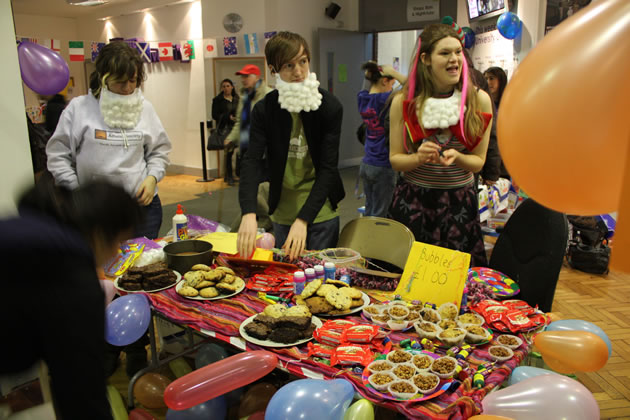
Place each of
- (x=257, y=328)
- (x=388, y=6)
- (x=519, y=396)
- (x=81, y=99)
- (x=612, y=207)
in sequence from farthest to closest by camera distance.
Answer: (x=388, y=6)
(x=81, y=99)
(x=257, y=328)
(x=519, y=396)
(x=612, y=207)

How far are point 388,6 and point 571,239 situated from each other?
567 cm

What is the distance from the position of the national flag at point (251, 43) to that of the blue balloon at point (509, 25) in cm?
383

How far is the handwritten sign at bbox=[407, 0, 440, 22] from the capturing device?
25.7ft

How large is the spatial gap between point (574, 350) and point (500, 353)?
0.60 feet

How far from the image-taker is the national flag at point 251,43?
7719 mm

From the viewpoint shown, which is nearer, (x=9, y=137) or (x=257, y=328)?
(x=257, y=328)

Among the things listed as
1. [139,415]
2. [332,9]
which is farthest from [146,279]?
[332,9]

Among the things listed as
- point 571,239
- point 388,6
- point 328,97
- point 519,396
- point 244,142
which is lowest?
point 571,239

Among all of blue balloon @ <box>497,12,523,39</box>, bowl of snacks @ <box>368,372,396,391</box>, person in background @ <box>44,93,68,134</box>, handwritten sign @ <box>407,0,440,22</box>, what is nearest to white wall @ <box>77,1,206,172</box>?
handwritten sign @ <box>407,0,440,22</box>

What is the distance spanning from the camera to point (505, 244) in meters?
2.07

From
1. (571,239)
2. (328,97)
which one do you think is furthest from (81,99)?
(571,239)

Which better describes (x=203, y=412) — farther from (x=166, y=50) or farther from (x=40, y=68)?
(x=166, y=50)

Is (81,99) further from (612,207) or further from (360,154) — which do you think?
(360,154)

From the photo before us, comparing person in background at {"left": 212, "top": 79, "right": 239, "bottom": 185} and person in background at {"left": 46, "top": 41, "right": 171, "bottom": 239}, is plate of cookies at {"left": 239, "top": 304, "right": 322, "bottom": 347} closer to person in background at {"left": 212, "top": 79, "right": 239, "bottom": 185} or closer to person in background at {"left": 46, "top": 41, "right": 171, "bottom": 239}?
person in background at {"left": 46, "top": 41, "right": 171, "bottom": 239}
